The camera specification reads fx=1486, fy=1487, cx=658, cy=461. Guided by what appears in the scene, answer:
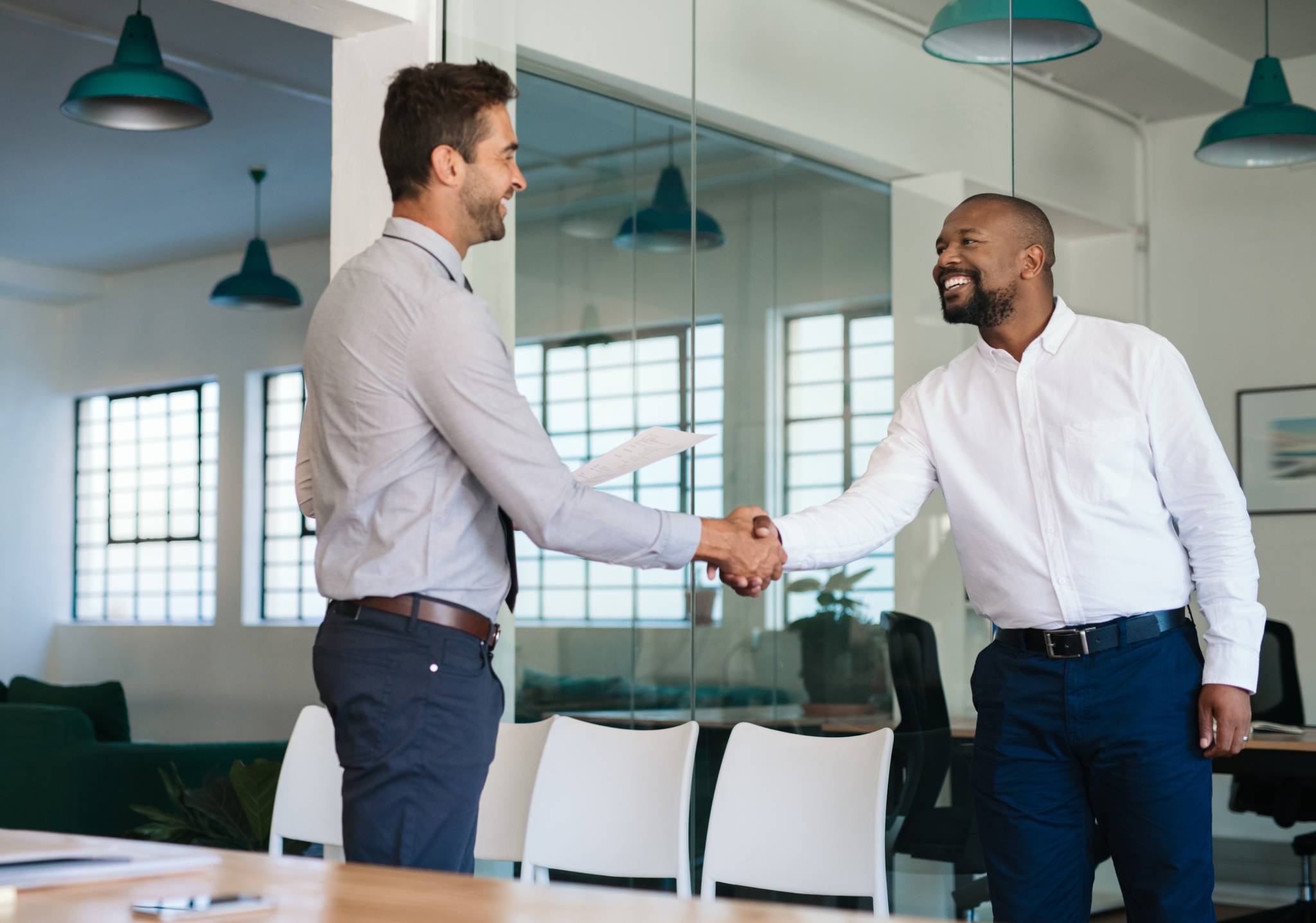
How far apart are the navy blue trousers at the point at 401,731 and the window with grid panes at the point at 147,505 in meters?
8.77

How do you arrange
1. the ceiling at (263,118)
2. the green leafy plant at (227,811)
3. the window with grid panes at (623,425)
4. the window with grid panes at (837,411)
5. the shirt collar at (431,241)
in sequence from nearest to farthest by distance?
the shirt collar at (431,241) < the window with grid panes at (837,411) < the window with grid panes at (623,425) < the ceiling at (263,118) < the green leafy plant at (227,811)

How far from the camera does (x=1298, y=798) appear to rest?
4.71 m

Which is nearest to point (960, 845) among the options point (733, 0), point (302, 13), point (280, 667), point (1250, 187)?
point (733, 0)

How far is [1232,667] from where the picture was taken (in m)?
2.26

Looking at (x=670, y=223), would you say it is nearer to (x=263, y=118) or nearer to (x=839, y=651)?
(x=839, y=651)

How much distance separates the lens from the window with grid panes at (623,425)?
12.0ft

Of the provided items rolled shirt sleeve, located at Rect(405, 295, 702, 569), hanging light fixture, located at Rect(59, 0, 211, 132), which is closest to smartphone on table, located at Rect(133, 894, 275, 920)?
rolled shirt sleeve, located at Rect(405, 295, 702, 569)

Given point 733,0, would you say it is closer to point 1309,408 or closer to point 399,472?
point 399,472

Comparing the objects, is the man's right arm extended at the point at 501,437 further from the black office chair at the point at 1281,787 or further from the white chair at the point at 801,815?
the black office chair at the point at 1281,787

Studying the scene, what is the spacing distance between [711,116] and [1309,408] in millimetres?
3701

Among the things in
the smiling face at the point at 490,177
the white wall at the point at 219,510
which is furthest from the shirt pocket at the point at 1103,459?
the white wall at the point at 219,510

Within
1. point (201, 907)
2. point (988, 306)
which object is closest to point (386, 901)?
point (201, 907)

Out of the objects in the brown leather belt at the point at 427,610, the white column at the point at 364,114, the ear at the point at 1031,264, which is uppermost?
the white column at the point at 364,114

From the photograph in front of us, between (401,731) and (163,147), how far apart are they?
6607 millimetres
